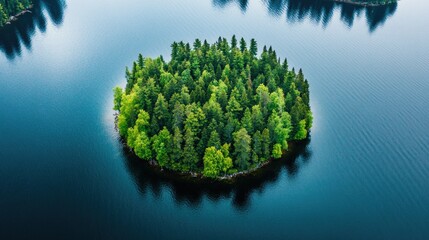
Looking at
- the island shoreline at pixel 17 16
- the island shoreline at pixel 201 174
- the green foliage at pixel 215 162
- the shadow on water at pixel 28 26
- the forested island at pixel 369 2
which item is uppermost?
the island shoreline at pixel 17 16

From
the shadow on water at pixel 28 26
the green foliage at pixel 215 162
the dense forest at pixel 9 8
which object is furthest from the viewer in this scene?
the dense forest at pixel 9 8

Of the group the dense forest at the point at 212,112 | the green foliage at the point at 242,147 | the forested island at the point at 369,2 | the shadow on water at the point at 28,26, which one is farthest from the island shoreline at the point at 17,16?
the forested island at the point at 369,2

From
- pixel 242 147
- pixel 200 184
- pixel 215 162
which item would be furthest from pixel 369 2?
pixel 200 184

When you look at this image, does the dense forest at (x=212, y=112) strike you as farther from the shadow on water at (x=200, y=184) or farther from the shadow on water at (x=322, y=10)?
the shadow on water at (x=322, y=10)

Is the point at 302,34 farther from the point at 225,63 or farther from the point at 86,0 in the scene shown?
the point at 86,0

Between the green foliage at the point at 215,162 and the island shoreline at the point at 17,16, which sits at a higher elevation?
the island shoreline at the point at 17,16

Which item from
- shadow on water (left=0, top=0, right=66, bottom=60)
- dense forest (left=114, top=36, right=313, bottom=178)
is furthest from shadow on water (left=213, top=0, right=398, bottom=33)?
dense forest (left=114, top=36, right=313, bottom=178)
